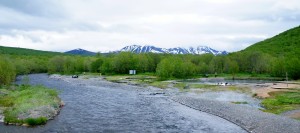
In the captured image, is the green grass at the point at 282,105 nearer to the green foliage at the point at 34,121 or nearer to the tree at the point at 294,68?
the green foliage at the point at 34,121

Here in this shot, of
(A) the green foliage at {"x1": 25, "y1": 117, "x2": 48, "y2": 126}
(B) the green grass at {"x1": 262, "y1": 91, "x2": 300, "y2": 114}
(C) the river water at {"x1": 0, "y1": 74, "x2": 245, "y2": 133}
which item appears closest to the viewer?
(C) the river water at {"x1": 0, "y1": 74, "x2": 245, "y2": 133}

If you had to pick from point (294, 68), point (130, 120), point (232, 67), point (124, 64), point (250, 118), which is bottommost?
point (130, 120)

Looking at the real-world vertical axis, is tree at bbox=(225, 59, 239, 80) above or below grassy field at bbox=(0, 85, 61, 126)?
above

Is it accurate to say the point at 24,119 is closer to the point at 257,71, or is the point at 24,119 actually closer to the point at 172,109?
the point at 172,109

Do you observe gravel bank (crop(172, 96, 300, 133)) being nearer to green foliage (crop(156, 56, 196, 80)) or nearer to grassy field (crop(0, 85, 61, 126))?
grassy field (crop(0, 85, 61, 126))

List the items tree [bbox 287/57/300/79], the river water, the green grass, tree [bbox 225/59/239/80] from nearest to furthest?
the river water → the green grass → tree [bbox 287/57/300/79] → tree [bbox 225/59/239/80]

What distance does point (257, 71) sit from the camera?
18962 centimetres

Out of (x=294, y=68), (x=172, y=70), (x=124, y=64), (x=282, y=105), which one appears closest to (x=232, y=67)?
(x=294, y=68)

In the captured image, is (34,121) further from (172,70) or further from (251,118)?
(172,70)

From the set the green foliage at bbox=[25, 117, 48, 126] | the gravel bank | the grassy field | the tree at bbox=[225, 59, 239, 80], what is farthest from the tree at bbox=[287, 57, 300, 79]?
the green foliage at bbox=[25, 117, 48, 126]

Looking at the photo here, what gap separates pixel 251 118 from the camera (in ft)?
148

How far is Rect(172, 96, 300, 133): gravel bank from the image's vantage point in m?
38.1

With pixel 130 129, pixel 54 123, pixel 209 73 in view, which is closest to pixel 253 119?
pixel 130 129

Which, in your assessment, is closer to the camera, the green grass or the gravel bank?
the gravel bank
